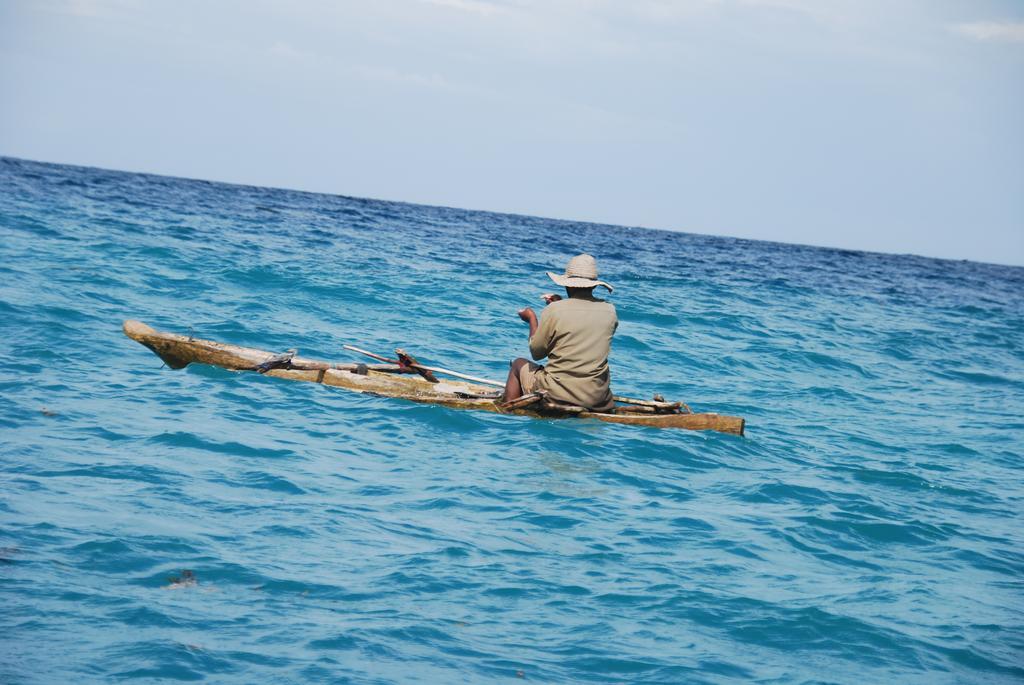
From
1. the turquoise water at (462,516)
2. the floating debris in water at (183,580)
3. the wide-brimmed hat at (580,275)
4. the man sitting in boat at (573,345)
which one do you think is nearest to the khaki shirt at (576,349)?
the man sitting in boat at (573,345)

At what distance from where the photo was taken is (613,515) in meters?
7.91

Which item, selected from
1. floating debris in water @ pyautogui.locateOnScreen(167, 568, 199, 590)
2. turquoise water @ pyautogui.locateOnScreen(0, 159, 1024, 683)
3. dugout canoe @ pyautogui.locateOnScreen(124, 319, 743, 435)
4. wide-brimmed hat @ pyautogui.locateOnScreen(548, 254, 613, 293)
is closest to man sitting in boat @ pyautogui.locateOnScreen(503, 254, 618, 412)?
wide-brimmed hat @ pyautogui.locateOnScreen(548, 254, 613, 293)

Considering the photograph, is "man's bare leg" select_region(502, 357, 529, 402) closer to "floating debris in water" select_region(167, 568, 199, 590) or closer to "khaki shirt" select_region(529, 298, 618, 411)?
"khaki shirt" select_region(529, 298, 618, 411)

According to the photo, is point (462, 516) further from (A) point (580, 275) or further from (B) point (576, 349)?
(A) point (580, 275)

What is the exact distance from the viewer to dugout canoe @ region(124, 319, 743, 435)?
10.5 meters

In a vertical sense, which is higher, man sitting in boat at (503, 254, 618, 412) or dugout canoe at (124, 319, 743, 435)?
man sitting in boat at (503, 254, 618, 412)

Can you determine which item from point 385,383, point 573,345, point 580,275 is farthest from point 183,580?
point 580,275

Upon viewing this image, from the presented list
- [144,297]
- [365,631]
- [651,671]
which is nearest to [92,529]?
[365,631]

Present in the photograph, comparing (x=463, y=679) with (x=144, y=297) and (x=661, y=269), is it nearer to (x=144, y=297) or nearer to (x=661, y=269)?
(x=144, y=297)

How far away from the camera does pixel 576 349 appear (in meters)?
10.1

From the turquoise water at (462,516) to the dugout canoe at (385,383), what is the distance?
0.18 meters

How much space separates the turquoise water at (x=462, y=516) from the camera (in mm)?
5246

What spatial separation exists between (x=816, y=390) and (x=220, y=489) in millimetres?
11464

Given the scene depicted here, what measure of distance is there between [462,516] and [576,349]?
124 inches
